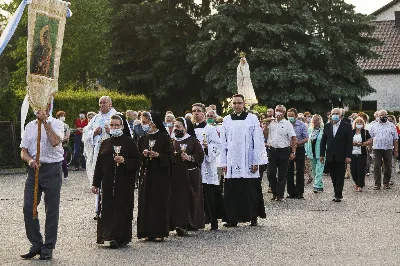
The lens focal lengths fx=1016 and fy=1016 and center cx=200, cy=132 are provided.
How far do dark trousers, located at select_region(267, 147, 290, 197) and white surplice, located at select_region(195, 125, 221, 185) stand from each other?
175 inches

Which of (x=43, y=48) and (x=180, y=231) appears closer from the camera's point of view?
(x=43, y=48)

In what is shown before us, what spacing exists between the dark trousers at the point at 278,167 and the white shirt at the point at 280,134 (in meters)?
0.11

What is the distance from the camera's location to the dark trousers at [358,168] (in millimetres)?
23422

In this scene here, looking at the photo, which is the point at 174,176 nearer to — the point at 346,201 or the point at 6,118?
the point at 346,201

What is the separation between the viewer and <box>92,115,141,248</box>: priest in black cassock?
12.8 m

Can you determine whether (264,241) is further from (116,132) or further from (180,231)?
(116,132)

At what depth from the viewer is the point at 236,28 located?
47.2 meters

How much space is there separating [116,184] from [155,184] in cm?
98

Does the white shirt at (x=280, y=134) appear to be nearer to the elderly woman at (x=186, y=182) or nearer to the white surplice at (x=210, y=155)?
the white surplice at (x=210, y=155)

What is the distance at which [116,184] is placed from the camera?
42.7 feet


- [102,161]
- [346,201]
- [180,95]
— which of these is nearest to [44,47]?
[102,161]

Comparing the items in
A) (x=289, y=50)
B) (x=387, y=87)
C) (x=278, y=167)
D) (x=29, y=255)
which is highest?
(x=289, y=50)

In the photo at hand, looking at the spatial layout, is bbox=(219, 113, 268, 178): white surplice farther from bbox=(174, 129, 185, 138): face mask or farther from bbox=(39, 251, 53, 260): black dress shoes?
bbox=(39, 251, 53, 260): black dress shoes

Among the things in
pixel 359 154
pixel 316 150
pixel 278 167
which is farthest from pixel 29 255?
pixel 359 154
